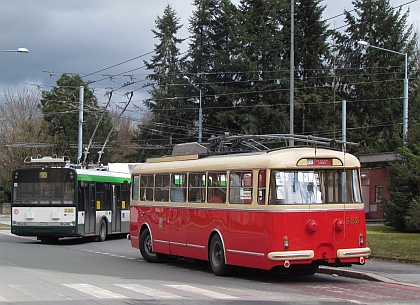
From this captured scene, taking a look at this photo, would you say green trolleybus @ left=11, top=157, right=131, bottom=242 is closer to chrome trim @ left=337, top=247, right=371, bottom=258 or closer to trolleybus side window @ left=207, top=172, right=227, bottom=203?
trolleybus side window @ left=207, top=172, right=227, bottom=203

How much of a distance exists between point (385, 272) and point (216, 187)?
4.20 meters

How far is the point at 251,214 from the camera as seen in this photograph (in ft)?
47.6

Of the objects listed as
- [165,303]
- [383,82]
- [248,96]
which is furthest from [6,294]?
[383,82]

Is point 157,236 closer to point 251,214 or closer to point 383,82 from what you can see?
point 251,214

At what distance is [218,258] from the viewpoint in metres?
15.8

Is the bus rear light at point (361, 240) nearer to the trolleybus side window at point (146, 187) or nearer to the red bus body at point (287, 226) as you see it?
the red bus body at point (287, 226)

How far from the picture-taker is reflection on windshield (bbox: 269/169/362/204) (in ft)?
46.2

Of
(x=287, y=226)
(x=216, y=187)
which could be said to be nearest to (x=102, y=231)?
(x=216, y=187)

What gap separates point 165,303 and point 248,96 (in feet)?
148

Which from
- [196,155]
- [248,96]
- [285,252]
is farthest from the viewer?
[248,96]

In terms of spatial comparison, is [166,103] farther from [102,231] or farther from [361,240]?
[361,240]

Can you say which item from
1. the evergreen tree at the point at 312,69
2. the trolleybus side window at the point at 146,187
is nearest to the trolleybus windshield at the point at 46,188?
the trolleybus side window at the point at 146,187

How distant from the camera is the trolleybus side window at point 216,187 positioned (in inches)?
619

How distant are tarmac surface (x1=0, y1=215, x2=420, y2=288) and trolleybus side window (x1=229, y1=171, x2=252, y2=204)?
114 inches
